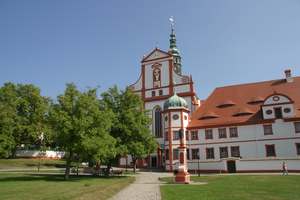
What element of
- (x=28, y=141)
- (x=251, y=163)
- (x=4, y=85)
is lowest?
(x=251, y=163)

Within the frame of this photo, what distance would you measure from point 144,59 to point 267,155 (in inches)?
1210

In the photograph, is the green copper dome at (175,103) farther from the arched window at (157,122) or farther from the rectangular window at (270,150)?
the rectangular window at (270,150)

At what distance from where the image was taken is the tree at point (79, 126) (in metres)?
29.3

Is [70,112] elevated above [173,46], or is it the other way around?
[173,46]

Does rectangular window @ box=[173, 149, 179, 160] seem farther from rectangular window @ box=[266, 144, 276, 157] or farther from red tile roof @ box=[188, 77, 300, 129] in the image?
rectangular window @ box=[266, 144, 276, 157]

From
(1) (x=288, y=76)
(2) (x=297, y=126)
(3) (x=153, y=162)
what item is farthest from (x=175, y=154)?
(1) (x=288, y=76)

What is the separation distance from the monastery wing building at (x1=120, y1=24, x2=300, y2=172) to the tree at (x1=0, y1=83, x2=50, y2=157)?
18.1 meters

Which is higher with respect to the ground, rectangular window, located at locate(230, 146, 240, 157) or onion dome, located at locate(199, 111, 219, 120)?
onion dome, located at locate(199, 111, 219, 120)

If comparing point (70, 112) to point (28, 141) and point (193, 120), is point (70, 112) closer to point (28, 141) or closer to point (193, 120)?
point (193, 120)

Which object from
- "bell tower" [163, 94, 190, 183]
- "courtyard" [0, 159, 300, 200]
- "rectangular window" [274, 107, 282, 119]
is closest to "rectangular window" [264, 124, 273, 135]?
"rectangular window" [274, 107, 282, 119]

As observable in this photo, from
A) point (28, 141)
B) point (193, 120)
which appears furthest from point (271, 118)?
point (28, 141)

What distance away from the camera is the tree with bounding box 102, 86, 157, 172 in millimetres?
39125

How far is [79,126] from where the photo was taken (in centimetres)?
2948

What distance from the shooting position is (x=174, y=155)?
51750mm
